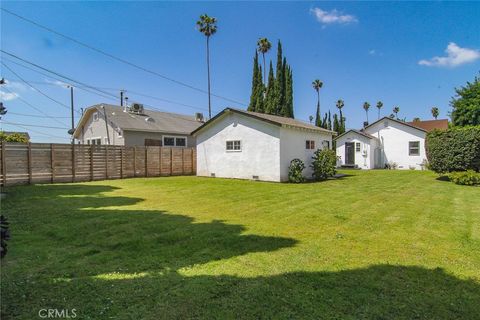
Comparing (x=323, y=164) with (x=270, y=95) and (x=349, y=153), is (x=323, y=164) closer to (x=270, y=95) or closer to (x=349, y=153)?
(x=349, y=153)

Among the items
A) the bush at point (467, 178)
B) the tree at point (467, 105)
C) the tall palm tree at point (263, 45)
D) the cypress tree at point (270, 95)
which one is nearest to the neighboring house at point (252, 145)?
the bush at point (467, 178)

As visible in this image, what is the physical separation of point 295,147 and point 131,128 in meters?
13.0

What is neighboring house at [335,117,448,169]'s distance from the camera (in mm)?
25969

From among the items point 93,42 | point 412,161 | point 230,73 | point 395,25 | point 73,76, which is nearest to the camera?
→ point 395,25

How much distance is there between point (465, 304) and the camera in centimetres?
291

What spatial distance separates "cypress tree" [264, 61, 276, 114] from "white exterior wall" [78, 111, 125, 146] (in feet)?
53.1

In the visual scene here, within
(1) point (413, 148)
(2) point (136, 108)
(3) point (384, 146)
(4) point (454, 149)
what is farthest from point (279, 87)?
(4) point (454, 149)

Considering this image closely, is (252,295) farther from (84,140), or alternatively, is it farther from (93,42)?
(84,140)

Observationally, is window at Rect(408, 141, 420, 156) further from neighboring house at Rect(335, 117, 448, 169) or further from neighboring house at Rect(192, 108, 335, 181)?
neighboring house at Rect(192, 108, 335, 181)

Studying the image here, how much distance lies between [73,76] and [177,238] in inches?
983

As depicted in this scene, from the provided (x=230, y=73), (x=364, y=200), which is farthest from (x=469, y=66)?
(x=230, y=73)

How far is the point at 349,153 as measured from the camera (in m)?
28.7

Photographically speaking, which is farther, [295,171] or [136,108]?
[136,108]

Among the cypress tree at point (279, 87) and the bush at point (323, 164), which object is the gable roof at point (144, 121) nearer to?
the cypress tree at point (279, 87)
